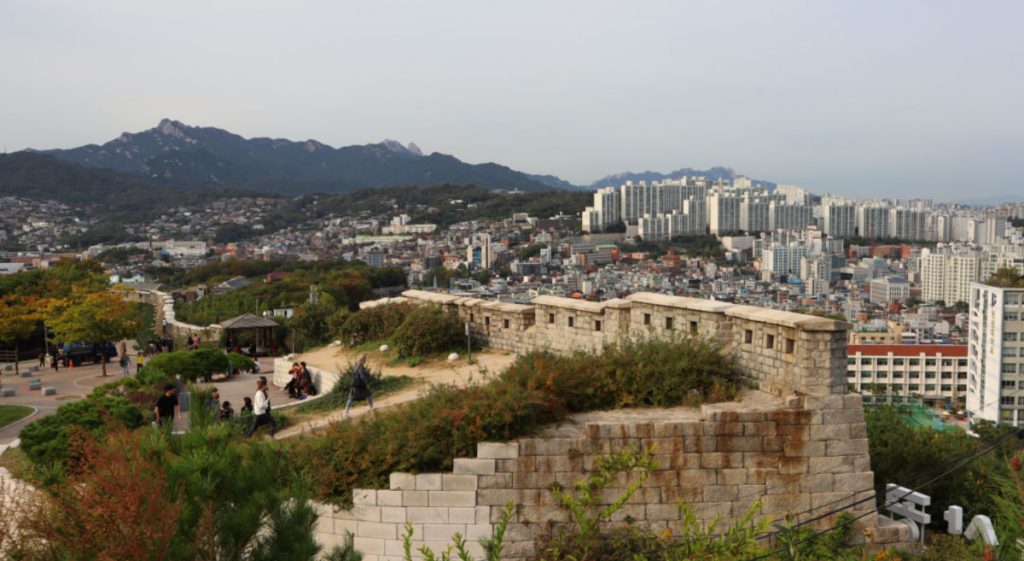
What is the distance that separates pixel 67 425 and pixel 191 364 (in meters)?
5.37

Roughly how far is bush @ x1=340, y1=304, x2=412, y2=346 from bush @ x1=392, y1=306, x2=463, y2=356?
1.08 metres

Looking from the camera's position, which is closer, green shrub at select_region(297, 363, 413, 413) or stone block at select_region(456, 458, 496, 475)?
stone block at select_region(456, 458, 496, 475)

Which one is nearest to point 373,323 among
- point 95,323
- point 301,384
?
point 301,384

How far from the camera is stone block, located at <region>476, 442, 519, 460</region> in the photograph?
270 inches

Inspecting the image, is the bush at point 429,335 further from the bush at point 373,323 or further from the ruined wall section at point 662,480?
the ruined wall section at point 662,480

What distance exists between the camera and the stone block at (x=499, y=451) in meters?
6.86

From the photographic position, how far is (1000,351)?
5034 cm

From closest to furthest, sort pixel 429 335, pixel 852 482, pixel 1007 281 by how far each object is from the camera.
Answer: pixel 852 482
pixel 429 335
pixel 1007 281

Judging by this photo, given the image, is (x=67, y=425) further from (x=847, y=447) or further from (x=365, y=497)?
(x=847, y=447)

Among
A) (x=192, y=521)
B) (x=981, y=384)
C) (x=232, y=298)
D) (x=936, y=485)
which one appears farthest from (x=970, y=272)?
(x=192, y=521)

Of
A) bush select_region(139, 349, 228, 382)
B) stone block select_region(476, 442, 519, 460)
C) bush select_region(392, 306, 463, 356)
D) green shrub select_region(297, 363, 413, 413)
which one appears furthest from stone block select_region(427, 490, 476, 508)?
bush select_region(139, 349, 228, 382)

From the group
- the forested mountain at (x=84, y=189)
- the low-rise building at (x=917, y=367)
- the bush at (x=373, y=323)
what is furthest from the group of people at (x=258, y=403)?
the forested mountain at (x=84, y=189)

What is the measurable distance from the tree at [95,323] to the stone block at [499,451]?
50.1 ft

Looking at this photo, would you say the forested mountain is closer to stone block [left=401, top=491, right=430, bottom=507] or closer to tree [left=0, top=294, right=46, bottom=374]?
tree [left=0, top=294, right=46, bottom=374]
